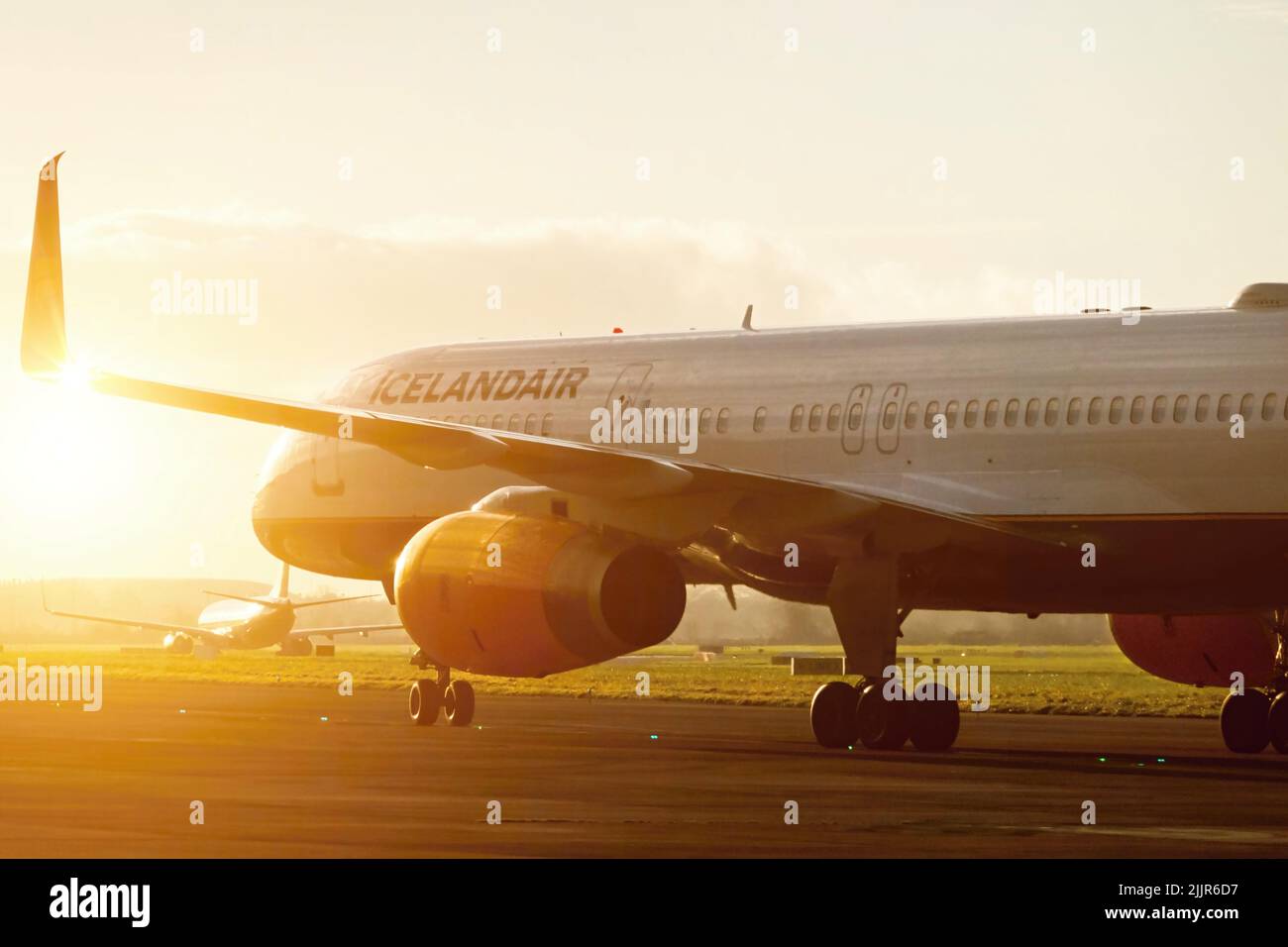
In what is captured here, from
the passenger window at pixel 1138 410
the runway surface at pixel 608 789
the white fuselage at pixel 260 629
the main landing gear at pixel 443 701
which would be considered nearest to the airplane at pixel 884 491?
the passenger window at pixel 1138 410

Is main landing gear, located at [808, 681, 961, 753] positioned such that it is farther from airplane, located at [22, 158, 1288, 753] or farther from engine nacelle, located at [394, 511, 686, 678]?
engine nacelle, located at [394, 511, 686, 678]

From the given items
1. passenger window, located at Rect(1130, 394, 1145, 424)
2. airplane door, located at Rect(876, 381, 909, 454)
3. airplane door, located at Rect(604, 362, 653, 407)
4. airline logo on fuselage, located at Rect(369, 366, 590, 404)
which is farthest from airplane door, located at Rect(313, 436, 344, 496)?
passenger window, located at Rect(1130, 394, 1145, 424)

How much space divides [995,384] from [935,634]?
160 ft

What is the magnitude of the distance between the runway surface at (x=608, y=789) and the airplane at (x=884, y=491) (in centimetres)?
126

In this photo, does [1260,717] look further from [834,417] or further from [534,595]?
[534,595]

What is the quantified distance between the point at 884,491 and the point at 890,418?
2.77 feet

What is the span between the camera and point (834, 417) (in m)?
24.6

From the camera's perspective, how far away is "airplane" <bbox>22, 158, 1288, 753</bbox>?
21578mm

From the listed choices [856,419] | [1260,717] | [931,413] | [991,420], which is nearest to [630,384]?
[856,419]

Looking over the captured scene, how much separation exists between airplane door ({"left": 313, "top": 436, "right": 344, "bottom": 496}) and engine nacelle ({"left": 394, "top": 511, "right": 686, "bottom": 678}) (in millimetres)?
6700

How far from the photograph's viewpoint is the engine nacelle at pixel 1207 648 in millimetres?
26531

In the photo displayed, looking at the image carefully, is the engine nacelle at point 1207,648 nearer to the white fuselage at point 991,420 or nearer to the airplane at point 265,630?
the white fuselage at point 991,420
